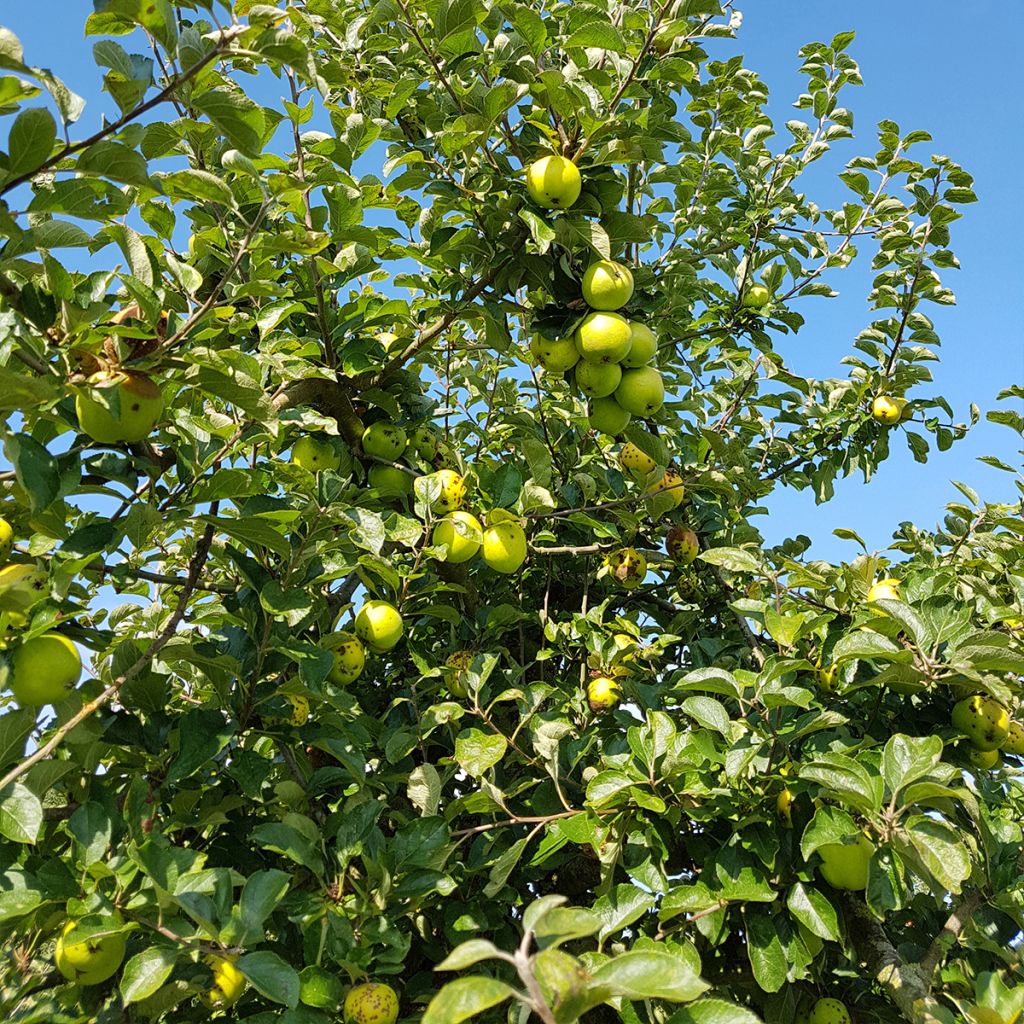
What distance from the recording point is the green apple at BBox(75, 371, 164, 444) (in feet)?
4.42

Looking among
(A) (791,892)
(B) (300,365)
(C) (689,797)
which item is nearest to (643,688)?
(C) (689,797)

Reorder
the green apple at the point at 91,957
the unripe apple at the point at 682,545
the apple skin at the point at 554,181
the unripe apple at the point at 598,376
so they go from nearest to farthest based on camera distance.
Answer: the green apple at the point at 91,957
the apple skin at the point at 554,181
the unripe apple at the point at 598,376
the unripe apple at the point at 682,545

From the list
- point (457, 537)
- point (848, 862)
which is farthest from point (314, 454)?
point (848, 862)

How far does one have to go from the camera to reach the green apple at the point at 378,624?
2066 mm

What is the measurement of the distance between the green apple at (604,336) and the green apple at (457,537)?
539 mm

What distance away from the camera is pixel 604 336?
199 centimetres

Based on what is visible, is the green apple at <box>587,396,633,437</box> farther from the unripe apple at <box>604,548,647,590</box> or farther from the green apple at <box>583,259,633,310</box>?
the unripe apple at <box>604,548,647,590</box>

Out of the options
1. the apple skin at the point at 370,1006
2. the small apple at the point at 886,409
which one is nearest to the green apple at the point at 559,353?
the apple skin at the point at 370,1006

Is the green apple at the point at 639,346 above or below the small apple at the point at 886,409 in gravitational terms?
below

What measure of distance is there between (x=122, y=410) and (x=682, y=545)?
2030mm

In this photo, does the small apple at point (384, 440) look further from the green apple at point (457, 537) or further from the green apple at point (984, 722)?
the green apple at point (984, 722)

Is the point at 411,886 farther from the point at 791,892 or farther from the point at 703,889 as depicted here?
the point at 791,892

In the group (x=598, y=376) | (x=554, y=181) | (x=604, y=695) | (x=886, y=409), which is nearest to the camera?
(x=554, y=181)

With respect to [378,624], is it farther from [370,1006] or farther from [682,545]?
[682,545]
